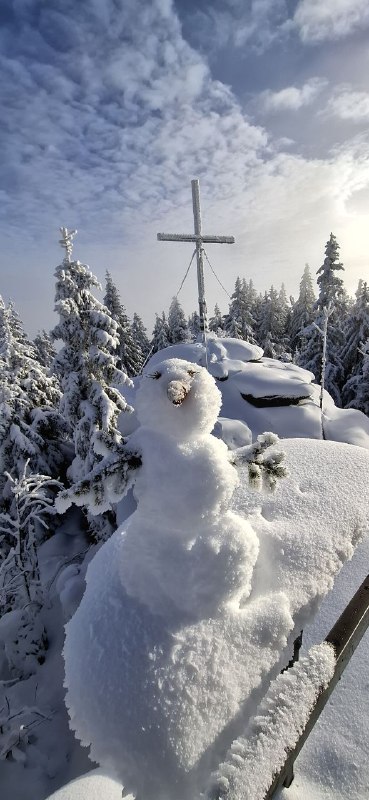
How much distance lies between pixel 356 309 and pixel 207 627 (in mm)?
29524

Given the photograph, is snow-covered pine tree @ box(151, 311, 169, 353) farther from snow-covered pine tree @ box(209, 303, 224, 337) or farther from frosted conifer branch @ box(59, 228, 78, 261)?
frosted conifer branch @ box(59, 228, 78, 261)

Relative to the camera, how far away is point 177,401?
253 centimetres

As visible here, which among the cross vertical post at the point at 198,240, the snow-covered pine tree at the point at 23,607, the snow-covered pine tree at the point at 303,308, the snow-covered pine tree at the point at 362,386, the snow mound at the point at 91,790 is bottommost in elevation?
the snow-covered pine tree at the point at 23,607

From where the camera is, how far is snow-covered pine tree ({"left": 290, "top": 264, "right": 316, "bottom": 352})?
39806 millimetres

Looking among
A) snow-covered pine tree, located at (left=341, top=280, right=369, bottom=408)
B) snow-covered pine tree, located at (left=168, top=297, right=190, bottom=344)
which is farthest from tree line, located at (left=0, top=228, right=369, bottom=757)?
snow-covered pine tree, located at (left=168, top=297, right=190, bottom=344)

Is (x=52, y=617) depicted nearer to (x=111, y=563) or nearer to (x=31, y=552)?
(x=31, y=552)

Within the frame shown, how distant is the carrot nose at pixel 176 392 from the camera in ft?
8.24

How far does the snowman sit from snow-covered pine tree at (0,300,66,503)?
14150 mm

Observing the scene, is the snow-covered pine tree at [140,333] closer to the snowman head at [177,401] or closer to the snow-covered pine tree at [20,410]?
→ the snow-covered pine tree at [20,410]

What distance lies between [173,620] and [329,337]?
30.2 metres

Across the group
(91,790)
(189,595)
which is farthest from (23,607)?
(189,595)

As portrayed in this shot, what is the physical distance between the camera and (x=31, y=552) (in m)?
15.3

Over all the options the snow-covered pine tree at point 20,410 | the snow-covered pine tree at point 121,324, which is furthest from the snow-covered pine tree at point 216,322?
the snow-covered pine tree at point 20,410

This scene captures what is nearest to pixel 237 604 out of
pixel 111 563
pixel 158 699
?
pixel 158 699
